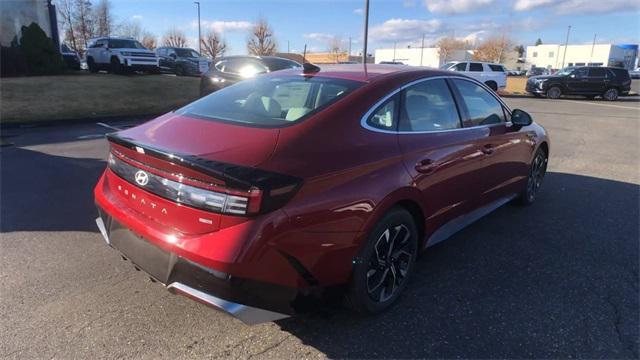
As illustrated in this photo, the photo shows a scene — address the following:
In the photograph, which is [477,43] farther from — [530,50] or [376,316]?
[376,316]

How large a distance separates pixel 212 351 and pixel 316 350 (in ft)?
1.97

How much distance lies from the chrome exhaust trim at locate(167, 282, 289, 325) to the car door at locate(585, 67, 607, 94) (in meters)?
28.4

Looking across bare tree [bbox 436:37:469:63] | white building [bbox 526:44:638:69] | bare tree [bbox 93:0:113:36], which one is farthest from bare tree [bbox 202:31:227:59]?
white building [bbox 526:44:638:69]

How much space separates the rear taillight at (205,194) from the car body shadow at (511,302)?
89cm

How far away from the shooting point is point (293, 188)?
2.35 metres

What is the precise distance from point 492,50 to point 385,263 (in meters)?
101

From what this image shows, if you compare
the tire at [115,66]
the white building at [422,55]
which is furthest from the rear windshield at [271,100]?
the white building at [422,55]

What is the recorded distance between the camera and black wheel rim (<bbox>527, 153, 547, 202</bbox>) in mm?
5340

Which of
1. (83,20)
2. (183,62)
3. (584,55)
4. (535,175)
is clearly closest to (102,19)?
(83,20)

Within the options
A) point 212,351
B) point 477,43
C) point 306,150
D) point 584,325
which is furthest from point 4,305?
point 477,43

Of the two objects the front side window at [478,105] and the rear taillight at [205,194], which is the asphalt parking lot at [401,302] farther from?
the front side window at [478,105]

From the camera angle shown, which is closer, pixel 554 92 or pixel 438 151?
pixel 438 151

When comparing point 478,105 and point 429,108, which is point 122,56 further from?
point 429,108

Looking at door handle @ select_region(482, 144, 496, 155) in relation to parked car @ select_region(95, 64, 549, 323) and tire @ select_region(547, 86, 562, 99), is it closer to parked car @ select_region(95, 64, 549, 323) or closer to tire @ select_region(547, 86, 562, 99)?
parked car @ select_region(95, 64, 549, 323)
